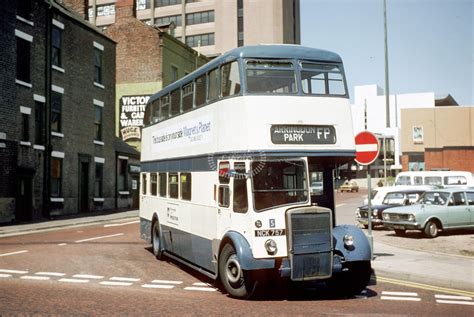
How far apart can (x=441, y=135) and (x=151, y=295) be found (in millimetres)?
52819

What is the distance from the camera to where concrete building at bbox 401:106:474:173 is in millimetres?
55469

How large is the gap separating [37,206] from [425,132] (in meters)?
43.6

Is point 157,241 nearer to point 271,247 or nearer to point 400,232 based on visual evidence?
point 271,247

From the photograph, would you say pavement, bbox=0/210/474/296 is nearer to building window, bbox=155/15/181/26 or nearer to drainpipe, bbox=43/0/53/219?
drainpipe, bbox=43/0/53/219

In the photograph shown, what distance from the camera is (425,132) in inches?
2233

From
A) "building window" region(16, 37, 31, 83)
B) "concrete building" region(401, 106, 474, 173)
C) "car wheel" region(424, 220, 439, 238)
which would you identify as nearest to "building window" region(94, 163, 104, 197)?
"building window" region(16, 37, 31, 83)

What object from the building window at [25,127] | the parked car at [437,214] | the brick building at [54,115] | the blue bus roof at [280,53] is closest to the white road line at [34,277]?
the blue bus roof at [280,53]

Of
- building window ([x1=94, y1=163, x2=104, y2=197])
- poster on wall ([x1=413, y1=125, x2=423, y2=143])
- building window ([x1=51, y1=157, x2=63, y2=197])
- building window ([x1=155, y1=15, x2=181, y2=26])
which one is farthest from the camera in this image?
building window ([x1=155, y1=15, x2=181, y2=26])

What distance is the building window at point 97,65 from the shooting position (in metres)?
32.8

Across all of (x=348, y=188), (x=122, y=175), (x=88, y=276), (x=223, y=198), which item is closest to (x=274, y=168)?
(x=223, y=198)

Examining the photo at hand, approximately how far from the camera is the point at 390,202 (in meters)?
22.9

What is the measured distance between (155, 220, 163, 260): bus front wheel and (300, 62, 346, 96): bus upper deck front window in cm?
650

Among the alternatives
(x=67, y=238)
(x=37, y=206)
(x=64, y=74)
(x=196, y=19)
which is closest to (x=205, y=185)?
(x=67, y=238)

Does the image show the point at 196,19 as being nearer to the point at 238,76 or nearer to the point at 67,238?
the point at 67,238
